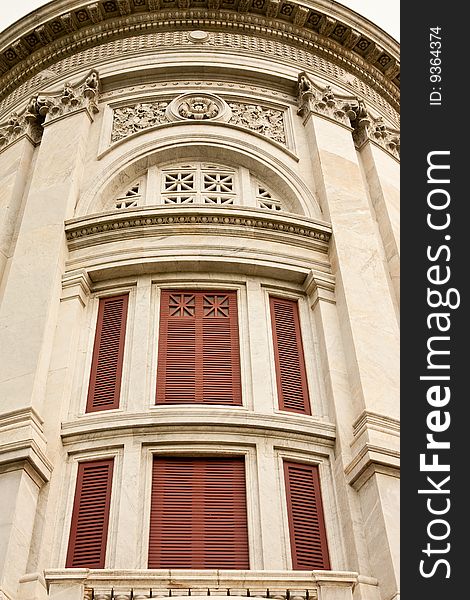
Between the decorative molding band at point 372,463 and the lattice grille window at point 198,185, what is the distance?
767cm

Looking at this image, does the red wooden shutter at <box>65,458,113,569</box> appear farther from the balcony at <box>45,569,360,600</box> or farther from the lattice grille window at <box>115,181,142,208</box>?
the lattice grille window at <box>115,181,142,208</box>

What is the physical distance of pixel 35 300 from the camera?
15234mm

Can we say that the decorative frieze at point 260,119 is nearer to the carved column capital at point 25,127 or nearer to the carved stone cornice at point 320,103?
the carved stone cornice at point 320,103

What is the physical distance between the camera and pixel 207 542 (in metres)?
12.2

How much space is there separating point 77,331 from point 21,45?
11.9 meters

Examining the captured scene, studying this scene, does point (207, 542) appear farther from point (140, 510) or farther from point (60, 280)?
point (60, 280)

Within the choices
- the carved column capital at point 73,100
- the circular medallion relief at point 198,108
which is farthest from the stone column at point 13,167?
the circular medallion relief at point 198,108

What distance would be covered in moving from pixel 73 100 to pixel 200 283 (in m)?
7.20

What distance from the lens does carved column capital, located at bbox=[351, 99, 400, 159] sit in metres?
21.1

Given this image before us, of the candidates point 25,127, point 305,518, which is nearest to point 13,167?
point 25,127

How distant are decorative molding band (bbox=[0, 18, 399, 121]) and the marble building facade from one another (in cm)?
6

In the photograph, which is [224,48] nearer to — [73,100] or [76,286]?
[73,100]

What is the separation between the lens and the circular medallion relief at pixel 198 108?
796 inches

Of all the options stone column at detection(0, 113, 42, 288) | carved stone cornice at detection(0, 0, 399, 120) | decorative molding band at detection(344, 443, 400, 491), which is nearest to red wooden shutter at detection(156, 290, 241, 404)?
decorative molding band at detection(344, 443, 400, 491)
